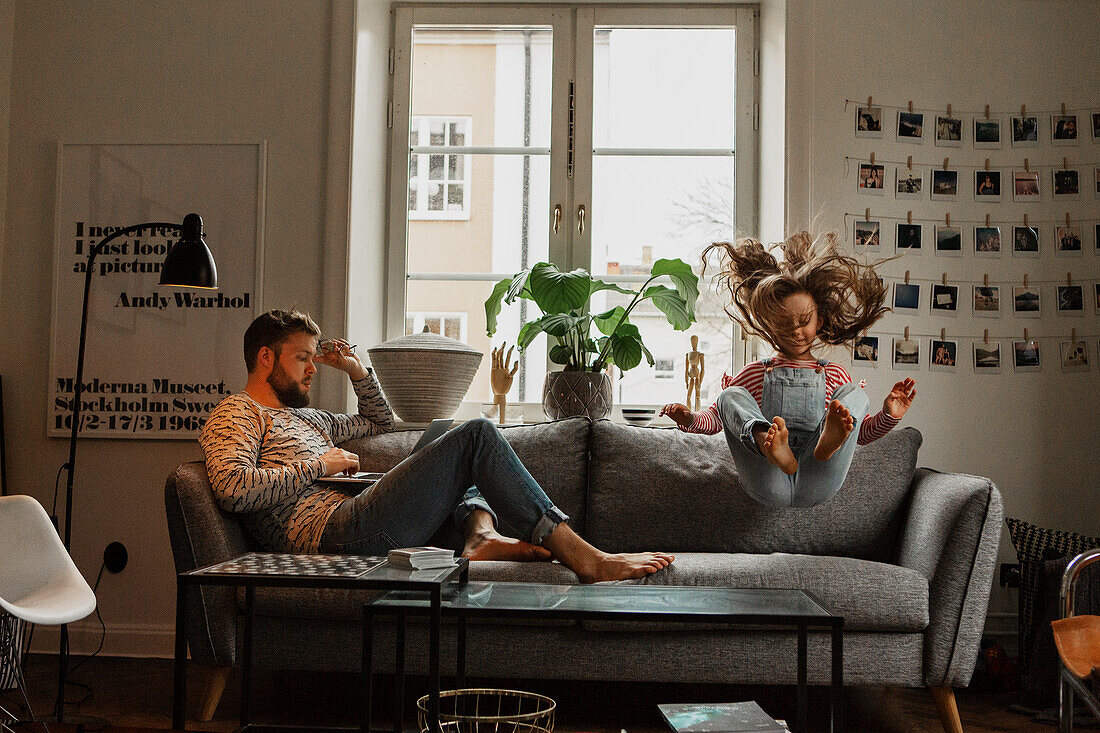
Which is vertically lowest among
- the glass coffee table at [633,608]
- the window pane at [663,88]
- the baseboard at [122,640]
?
the baseboard at [122,640]

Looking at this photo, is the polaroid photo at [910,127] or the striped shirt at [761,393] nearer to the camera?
the striped shirt at [761,393]

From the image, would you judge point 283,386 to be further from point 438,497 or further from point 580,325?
point 580,325

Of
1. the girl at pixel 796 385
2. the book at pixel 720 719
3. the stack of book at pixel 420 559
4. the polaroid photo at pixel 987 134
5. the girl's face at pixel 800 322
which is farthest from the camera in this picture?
the polaroid photo at pixel 987 134

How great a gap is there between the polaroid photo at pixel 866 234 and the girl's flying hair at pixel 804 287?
1.93 ft

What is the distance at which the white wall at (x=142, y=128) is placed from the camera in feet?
10.4

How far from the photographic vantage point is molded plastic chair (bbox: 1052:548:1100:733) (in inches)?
65.5

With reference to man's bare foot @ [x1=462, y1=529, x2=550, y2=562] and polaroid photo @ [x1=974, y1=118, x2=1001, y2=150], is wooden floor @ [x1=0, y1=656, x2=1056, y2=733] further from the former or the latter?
polaroid photo @ [x1=974, y1=118, x2=1001, y2=150]

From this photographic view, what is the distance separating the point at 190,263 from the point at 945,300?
251 cm

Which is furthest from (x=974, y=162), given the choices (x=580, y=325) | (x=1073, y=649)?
(x=1073, y=649)

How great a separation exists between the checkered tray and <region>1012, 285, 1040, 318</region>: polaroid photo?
2.46m

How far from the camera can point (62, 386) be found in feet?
10.4

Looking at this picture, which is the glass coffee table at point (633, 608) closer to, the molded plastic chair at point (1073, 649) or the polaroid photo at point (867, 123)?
the molded plastic chair at point (1073, 649)

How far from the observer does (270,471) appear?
2.22m

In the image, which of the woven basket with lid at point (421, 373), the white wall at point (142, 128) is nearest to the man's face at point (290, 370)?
the woven basket with lid at point (421, 373)
